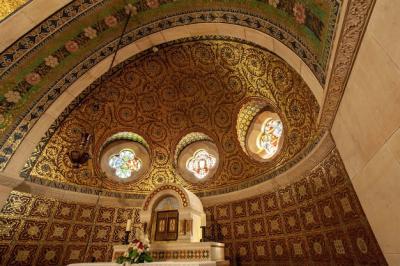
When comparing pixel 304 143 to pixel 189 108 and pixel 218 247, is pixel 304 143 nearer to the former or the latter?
pixel 218 247

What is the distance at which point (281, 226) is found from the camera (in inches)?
227

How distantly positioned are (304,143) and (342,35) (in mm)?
3647

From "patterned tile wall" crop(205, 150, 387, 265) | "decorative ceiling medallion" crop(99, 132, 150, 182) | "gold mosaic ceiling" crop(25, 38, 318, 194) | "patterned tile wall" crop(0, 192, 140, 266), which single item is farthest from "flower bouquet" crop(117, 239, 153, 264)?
"decorative ceiling medallion" crop(99, 132, 150, 182)

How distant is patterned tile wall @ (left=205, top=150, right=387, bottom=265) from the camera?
4.00 meters

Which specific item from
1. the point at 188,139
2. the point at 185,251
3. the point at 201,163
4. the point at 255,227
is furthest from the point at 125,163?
the point at 255,227

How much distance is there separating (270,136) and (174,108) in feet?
12.4

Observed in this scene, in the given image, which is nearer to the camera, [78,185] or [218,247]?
[218,247]

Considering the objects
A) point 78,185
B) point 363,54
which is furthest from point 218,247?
point 363,54

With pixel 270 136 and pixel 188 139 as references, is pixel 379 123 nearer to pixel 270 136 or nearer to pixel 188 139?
pixel 270 136

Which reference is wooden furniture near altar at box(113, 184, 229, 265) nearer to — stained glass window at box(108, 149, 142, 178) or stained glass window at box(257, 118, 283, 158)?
stained glass window at box(108, 149, 142, 178)

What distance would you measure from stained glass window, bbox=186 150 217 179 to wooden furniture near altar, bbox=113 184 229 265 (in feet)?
5.82

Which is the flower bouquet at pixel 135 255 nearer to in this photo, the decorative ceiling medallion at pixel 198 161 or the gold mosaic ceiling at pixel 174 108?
the gold mosaic ceiling at pixel 174 108

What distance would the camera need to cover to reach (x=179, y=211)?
6367 mm

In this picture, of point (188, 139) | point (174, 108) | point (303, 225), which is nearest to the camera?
point (303, 225)
